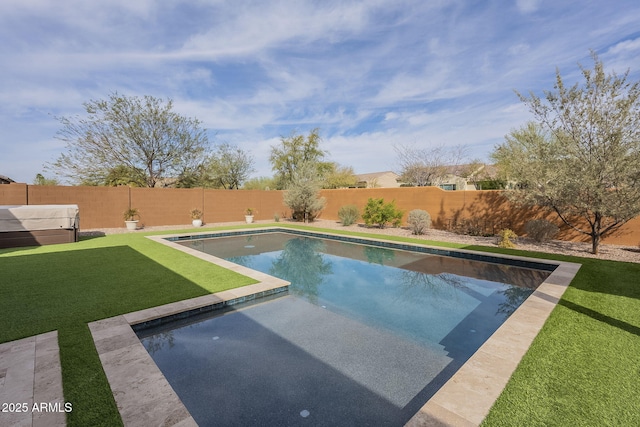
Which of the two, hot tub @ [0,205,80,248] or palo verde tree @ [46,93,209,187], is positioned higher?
palo verde tree @ [46,93,209,187]

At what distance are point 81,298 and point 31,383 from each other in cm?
239

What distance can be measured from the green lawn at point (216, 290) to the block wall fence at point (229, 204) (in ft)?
12.3

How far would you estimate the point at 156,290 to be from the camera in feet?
15.6

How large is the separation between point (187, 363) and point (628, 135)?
10910mm

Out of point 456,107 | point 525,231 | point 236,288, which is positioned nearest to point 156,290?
point 236,288

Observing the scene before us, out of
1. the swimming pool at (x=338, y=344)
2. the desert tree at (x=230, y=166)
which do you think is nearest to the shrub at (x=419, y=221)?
the swimming pool at (x=338, y=344)

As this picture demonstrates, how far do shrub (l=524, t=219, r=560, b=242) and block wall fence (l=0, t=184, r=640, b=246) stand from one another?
556 millimetres

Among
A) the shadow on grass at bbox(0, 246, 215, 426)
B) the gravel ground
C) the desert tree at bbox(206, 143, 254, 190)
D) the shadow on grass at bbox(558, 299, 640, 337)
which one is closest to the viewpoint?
the shadow on grass at bbox(0, 246, 215, 426)

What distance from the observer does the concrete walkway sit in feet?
6.45

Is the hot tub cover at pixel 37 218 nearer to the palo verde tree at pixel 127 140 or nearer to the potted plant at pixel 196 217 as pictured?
the potted plant at pixel 196 217

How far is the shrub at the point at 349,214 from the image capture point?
15320mm

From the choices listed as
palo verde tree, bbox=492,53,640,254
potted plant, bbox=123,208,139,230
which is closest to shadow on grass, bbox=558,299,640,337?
palo verde tree, bbox=492,53,640,254

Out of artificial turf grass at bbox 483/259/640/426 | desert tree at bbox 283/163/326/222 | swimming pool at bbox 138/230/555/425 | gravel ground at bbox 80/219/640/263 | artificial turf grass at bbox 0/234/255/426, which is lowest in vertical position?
swimming pool at bbox 138/230/555/425

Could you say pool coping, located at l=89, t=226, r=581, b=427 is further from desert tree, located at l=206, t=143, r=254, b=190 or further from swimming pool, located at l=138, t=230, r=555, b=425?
desert tree, located at l=206, t=143, r=254, b=190
